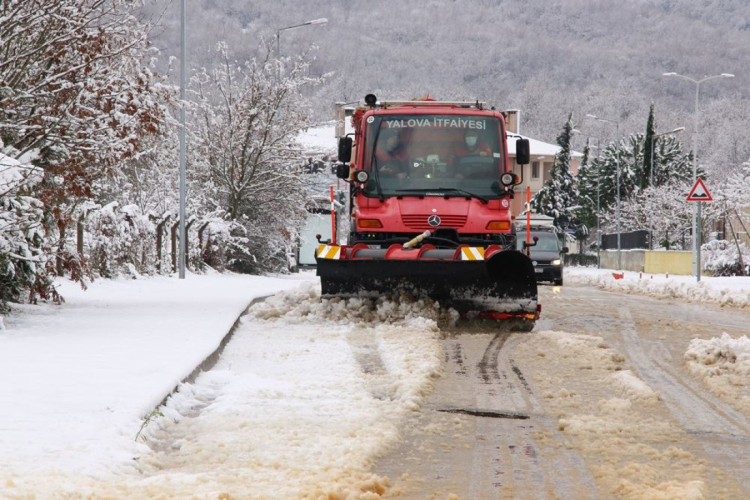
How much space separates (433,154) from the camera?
596 inches

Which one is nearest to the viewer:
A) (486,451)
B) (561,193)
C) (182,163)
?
(486,451)

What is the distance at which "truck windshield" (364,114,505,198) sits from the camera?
15000 mm

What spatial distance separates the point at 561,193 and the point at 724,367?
87.3 meters

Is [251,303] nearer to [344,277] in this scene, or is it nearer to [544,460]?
[344,277]

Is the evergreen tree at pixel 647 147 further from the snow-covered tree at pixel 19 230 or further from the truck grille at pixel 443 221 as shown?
the snow-covered tree at pixel 19 230

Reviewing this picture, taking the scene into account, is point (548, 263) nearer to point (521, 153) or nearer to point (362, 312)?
point (521, 153)

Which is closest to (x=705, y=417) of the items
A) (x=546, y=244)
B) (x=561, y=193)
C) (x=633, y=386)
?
(x=633, y=386)

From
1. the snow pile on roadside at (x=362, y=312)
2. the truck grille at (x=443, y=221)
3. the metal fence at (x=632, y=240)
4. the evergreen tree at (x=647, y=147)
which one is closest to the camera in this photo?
the snow pile on roadside at (x=362, y=312)

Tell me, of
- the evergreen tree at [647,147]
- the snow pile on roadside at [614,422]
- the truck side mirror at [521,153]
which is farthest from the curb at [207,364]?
the evergreen tree at [647,147]

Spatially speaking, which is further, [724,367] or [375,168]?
[375,168]

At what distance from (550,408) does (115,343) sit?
483cm

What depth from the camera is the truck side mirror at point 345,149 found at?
1543 centimetres

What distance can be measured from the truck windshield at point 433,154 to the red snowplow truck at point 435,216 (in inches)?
0.6

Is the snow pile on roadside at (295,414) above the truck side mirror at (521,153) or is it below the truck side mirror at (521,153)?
below
